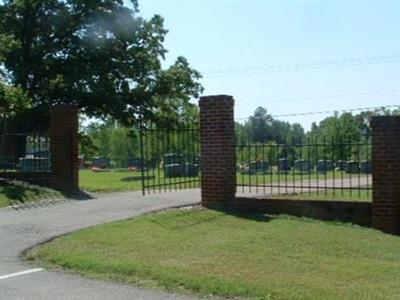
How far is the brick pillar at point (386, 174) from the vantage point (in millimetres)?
11578

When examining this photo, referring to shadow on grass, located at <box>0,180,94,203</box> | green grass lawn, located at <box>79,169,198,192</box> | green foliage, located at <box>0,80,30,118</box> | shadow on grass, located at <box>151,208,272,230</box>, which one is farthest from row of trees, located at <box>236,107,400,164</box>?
green foliage, located at <box>0,80,30,118</box>

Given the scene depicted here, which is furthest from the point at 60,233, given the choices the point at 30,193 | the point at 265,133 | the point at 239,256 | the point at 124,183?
the point at 265,133

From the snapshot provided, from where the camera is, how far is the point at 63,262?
27.7 feet

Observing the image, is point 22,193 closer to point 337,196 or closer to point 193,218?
point 193,218

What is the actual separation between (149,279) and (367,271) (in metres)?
2.61

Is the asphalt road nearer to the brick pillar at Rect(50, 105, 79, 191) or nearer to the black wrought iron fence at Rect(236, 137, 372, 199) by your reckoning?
the brick pillar at Rect(50, 105, 79, 191)

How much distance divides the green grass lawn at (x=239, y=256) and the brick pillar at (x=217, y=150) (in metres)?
1.36

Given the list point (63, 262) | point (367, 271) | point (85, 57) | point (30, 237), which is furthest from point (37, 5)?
point (367, 271)

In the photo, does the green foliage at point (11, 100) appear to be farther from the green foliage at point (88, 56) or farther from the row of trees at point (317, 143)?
the row of trees at point (317, 143)

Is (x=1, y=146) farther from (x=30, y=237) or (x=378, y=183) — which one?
(x=378, y=183)

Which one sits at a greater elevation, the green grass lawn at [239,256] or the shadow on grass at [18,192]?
the shadow on grass at [18,192]

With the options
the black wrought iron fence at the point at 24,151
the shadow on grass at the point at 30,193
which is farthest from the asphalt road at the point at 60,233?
the black wrought iron fence at the point at 24,151

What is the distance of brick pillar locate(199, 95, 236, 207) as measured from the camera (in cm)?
1329

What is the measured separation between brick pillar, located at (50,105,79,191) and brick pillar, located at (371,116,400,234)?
8.59 meters
